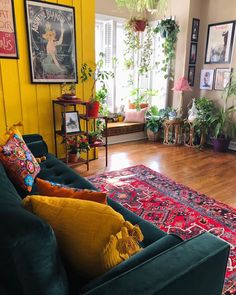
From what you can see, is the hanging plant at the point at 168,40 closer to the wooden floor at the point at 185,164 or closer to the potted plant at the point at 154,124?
the potted plant at the point at 154,124

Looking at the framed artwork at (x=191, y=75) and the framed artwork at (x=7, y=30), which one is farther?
the framed artwork at (x=191, y=75)

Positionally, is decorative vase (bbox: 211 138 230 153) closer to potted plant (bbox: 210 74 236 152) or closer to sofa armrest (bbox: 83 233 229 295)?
potted plant (bbox: 210 74 236 152)

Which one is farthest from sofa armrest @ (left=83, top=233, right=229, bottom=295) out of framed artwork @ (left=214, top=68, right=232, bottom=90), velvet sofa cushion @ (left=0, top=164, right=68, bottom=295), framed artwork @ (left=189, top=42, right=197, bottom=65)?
framed artwork @ (left=189, top=42, right=197, bottom=65)

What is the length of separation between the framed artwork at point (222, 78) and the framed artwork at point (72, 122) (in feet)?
9.16

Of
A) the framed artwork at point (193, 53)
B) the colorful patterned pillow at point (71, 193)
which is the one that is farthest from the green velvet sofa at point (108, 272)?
the framed artwork at point (193, 53)

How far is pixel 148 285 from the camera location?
754mm

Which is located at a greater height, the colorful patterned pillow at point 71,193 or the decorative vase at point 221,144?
the colorful patterned pillow at point 71,193

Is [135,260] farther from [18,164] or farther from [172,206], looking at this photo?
[172,206]

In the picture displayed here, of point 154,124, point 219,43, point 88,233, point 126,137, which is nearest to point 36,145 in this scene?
point 88,233

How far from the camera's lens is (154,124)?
16.2 feet

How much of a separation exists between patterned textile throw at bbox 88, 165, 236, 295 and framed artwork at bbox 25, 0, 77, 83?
1.46 m

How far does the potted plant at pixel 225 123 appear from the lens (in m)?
4.23

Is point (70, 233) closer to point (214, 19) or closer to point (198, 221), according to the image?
point (198, 221)

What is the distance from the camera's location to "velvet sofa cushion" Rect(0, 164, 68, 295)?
25.6 inches
